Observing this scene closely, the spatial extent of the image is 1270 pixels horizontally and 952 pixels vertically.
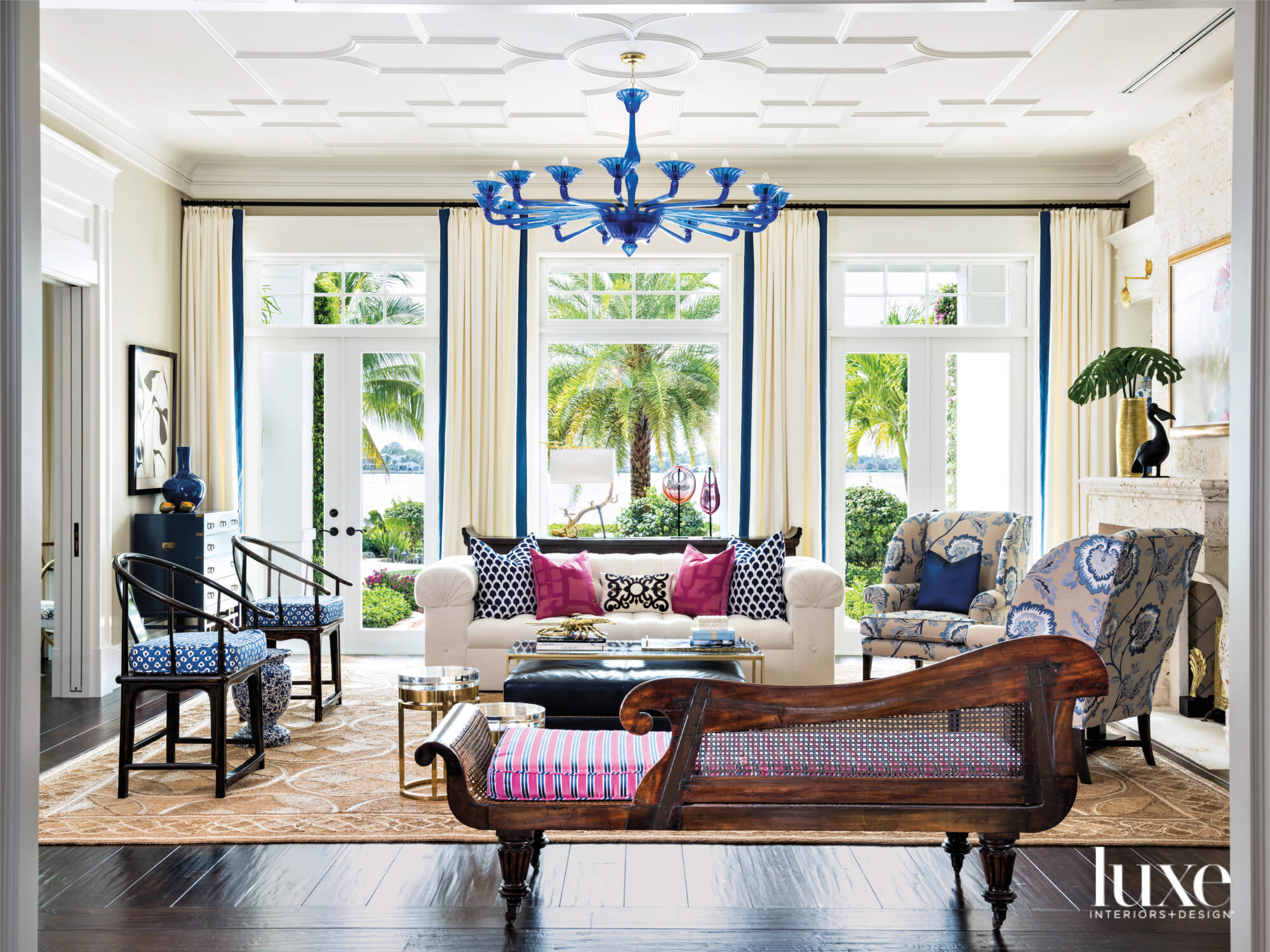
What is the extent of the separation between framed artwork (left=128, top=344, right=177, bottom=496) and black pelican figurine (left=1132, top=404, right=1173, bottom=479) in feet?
18.7

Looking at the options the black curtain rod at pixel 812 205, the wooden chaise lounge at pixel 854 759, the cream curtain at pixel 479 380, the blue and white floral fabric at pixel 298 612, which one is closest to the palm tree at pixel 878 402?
the black curtain rod at pixel 812 205

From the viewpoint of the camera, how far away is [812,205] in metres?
6.57

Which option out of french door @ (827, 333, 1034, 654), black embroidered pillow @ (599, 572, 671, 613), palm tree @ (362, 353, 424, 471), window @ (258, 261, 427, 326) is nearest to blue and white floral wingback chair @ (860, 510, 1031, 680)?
french door @ (827, 333, 1034, 654)

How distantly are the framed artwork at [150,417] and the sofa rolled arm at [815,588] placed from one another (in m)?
3.91

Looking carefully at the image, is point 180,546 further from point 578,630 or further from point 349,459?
point 578,630

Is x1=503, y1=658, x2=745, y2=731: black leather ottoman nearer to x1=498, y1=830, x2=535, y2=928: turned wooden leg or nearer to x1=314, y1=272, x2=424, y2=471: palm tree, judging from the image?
x1=498, y1=830, x2=535, y2=928: turned wooden leg

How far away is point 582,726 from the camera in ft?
13.3

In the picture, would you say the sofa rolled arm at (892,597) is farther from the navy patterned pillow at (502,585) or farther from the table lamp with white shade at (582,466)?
the navy patterned pillow at (502,585)

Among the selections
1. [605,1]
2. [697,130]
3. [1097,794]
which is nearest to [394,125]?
[697,130]

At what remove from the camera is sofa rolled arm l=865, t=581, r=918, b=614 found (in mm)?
5516

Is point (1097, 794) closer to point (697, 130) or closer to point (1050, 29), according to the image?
point (1050, 29)

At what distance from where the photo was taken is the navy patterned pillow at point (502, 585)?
5613 millimetres

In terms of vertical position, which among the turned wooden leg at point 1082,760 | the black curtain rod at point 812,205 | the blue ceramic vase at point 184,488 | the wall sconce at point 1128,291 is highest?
the black curtain rod at point 812,205

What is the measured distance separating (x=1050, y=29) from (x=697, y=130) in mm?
2103
